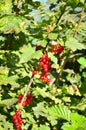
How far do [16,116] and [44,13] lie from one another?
927mm

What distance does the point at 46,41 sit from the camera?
2.73 metres

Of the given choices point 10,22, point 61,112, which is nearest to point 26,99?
point 10,22

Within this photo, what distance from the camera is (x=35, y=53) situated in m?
2.72

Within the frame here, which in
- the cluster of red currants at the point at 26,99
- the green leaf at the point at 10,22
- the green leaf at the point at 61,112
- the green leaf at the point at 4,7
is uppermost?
the green leaf at the point at 4,7

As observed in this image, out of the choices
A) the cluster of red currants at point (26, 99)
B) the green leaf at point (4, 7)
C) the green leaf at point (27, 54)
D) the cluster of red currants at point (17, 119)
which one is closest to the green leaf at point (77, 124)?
the green leaf at point (27, 54)

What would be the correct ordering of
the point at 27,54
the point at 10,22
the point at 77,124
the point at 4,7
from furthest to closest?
the point at 4,7 → the point at 27,54 → the point at 10,22 → the point at 77,124

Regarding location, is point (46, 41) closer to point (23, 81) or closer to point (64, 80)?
point (23, 81)

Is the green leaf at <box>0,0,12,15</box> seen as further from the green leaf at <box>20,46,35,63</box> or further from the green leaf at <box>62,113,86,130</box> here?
the green leaf at <box>62,113,86,130</box>

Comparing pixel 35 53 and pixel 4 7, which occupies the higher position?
pixel 4 7

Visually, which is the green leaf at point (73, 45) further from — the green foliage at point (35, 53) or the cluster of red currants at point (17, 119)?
the cluster of red currants at point (17, 119)

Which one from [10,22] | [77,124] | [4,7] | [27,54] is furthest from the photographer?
[4,7]

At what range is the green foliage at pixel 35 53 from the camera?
8.84 feet

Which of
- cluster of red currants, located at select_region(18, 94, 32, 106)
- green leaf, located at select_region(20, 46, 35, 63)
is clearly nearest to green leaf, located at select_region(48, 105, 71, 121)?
green leaf, located at select_region(20, 46, 35, 63)

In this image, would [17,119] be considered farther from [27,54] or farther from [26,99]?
[27,54]
